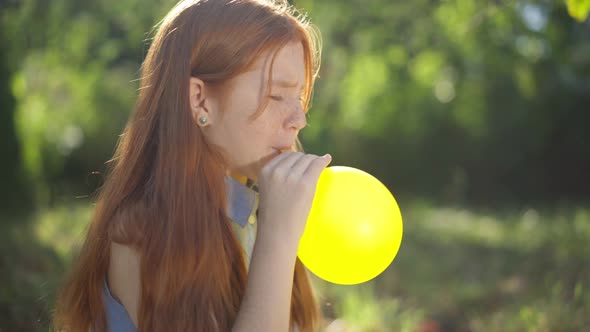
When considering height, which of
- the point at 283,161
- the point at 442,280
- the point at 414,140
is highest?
the point at 283,161

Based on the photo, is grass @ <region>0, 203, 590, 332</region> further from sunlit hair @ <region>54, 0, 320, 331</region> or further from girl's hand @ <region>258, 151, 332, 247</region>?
girl's hand @ <region>258, 151, 332, 247</region>

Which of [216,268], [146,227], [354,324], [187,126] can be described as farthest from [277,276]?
[354,324]

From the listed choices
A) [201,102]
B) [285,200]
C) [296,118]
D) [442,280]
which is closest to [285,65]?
[296,118]

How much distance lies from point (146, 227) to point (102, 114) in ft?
33.4

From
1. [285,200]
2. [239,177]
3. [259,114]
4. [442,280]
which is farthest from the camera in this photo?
[442,280]

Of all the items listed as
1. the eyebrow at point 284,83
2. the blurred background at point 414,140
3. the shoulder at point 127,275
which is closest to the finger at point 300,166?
the eyebrow at point 284,83

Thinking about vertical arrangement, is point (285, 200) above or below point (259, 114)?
below

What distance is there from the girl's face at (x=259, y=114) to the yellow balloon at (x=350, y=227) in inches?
8.4

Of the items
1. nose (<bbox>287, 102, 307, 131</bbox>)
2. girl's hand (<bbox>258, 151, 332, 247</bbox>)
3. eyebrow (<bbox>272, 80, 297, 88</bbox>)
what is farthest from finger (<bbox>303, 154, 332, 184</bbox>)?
eyebrow (<bbox>272, 80, 297, 88</bbox>)

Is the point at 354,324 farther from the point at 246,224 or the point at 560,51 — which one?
the point at 560,51

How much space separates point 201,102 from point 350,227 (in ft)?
1.97

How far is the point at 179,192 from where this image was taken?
1743 mm

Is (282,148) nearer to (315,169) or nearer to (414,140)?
(315,169)

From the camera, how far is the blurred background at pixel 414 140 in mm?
4703
